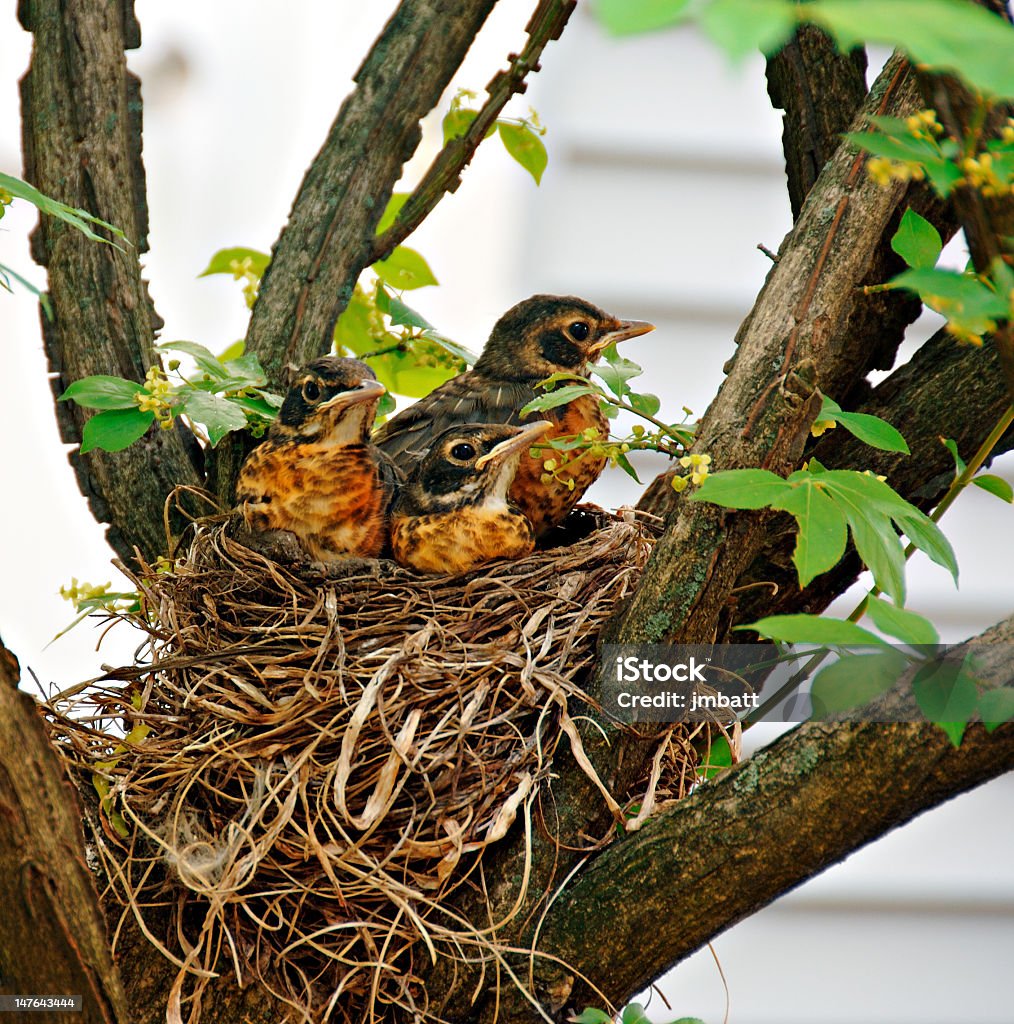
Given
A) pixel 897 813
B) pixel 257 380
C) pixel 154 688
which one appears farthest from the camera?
pixel 257 380

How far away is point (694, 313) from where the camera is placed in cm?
338

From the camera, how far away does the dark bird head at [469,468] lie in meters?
1.82

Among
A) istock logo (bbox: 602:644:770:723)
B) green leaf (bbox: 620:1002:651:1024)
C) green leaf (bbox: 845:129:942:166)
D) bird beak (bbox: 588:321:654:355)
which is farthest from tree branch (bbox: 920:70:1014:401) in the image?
bird beak (bbox: 588:321:654:355)

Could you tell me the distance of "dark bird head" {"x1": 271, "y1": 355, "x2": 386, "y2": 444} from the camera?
5.78 feet

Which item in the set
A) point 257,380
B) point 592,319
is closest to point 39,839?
point 257,380

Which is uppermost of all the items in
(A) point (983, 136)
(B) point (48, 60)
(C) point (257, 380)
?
(B) point (48, 60)

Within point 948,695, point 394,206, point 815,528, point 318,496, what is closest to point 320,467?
point 318,496

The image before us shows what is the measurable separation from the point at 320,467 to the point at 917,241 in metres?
0.93

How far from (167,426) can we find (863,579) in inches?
72.7

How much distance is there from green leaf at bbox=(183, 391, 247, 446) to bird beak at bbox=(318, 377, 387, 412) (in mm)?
149

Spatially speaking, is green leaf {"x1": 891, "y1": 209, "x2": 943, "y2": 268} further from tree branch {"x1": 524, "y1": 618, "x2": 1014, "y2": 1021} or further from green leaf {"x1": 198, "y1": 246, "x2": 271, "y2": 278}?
green leaf {"x1": 198, "y1": 246, "x2": 271, "y2": 278}

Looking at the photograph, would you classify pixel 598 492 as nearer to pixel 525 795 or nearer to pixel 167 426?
pixel 167 426

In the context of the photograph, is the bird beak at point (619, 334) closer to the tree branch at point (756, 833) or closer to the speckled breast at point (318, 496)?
the speckled breast at point (318, 496)
